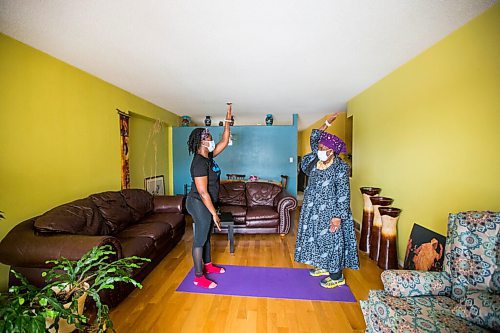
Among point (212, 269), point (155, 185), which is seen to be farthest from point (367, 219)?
point (155, 185)

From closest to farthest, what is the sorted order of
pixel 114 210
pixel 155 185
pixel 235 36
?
pixel 235 36 → pixel 114 210 → pixel 155 185

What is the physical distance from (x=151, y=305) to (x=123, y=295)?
301 mm

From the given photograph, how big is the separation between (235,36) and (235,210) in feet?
8.73

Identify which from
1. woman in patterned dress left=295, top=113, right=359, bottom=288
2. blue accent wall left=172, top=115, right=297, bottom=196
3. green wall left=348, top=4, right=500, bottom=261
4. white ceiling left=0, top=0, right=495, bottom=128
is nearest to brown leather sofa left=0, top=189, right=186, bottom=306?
white ceiling left=0, top=0, right=495, bottom=128

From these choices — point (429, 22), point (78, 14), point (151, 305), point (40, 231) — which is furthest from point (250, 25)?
point (151, 305)

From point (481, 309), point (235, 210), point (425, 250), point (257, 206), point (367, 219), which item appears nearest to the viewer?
point (481, 309)

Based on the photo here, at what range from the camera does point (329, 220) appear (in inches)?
84.4

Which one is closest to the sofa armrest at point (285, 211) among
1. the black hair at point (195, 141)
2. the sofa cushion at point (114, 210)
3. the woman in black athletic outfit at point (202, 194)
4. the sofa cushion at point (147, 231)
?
the woman in black athletic outfit at point (202, 194)

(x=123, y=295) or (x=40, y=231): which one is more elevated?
(x=40, y=231)

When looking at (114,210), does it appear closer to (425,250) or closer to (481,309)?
(481,309)

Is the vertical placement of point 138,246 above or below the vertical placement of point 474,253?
below

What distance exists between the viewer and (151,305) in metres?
→ 2.00

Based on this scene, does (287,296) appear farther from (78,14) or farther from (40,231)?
(78,14)

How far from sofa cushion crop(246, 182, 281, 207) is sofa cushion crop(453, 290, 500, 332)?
3.09 metres
